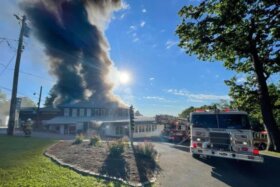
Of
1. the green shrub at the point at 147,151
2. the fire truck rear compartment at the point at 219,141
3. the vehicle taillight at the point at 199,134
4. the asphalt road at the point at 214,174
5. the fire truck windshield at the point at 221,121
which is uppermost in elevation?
the fire truck windshield at the point at 221,121

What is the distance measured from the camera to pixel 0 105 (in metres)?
101

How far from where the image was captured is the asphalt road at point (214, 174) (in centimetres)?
809

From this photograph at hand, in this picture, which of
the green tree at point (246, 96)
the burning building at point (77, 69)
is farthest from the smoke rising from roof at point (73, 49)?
the green tree at point (246, 96)

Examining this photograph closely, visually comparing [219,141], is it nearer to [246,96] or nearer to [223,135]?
[223,135]

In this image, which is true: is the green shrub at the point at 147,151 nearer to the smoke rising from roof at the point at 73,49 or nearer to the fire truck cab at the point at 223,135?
the fire truck cab at the point at 223,135

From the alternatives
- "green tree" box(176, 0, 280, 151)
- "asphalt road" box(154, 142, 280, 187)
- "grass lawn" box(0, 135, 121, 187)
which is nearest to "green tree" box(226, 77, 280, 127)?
"green tree" box(176, 0, 280, 151)

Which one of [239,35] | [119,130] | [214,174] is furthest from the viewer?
[119,130]

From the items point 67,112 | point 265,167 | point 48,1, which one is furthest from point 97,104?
point 265,167

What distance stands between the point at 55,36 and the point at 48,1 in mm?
7376

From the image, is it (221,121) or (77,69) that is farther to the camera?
(77,69)

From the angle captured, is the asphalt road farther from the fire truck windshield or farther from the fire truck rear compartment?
the fire truck windshield

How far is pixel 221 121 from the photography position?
1159 centimetres

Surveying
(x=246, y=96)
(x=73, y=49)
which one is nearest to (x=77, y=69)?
(x=73, y=49)

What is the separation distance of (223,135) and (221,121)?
2.90 ft
